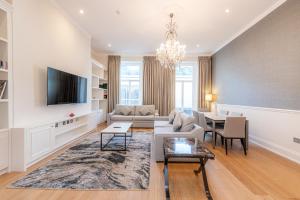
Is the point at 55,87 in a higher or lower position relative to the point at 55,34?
lower

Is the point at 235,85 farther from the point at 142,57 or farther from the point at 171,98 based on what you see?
the point at 142,57

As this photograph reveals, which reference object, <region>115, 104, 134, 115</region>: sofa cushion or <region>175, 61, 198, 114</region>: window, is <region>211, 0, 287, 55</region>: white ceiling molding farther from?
<region>115, 104, 134, 115</region>: sofa cushion

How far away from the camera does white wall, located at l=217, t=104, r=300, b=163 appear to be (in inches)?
→ 141

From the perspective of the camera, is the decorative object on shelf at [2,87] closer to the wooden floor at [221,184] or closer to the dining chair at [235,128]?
the wooden floor at [221,184]

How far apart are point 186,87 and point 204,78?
942 mm

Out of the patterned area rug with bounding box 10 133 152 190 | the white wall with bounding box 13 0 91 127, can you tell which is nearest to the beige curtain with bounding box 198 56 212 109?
the patterned area rug with bounding box 10 133 152 190

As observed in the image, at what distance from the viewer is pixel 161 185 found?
2.55m

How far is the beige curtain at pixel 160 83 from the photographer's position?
8359 millimetres

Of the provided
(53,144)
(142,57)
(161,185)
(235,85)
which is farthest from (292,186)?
(142,57)

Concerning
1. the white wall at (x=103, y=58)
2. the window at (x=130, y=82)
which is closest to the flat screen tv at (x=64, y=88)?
the white wall at (x=103, y=58)

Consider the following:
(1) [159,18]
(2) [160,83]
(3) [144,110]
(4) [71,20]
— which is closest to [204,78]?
(2) [160,83]

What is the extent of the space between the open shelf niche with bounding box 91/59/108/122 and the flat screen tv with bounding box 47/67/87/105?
66.0 inches

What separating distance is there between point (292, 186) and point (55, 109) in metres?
4.75

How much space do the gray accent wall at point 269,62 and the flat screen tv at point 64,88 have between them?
4933 millimetres
